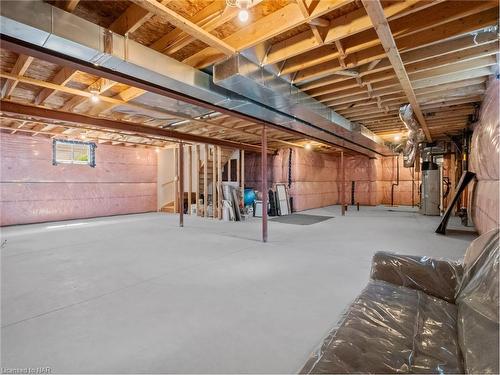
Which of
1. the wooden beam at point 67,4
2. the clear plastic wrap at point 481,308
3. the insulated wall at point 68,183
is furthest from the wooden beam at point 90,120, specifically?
the clear plastic wrap at point 481,308

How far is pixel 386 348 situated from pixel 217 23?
2.50 metres

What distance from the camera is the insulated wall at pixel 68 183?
645 cm

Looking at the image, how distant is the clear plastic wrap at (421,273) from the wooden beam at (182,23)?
2318mm

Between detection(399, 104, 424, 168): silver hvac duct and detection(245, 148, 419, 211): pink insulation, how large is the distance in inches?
129

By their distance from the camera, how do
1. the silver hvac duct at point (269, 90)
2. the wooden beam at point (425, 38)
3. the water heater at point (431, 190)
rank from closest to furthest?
the wooden beam at point (425, 38)
the silver hvac duct at point (269, 90)
the water heater at point (431, 190)

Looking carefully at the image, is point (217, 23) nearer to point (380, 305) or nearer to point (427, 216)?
point (380, 305)

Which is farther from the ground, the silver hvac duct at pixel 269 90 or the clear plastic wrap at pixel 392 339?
the silver hvac duct at pixel 269 90

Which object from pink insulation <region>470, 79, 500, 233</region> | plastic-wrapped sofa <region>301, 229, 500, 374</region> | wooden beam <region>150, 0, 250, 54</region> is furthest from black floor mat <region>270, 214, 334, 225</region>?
wooden beam <region>150, 0, 250, 54</region>

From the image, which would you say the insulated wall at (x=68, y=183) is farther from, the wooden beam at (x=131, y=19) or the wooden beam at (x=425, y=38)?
the wooden beam at (x=425, y=38)

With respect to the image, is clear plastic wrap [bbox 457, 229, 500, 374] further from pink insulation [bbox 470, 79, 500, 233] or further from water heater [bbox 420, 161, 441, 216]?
water heater [bbox 420, 161, 441, 216]

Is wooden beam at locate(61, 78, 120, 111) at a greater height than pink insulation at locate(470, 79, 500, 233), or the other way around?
wooden beam at locate(61, 78, 120, 111)

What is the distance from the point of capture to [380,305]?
150 cm

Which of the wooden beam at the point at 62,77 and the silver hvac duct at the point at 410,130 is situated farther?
the silver hvac duct at the point at 410,130

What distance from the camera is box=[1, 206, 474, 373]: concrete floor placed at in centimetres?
153
